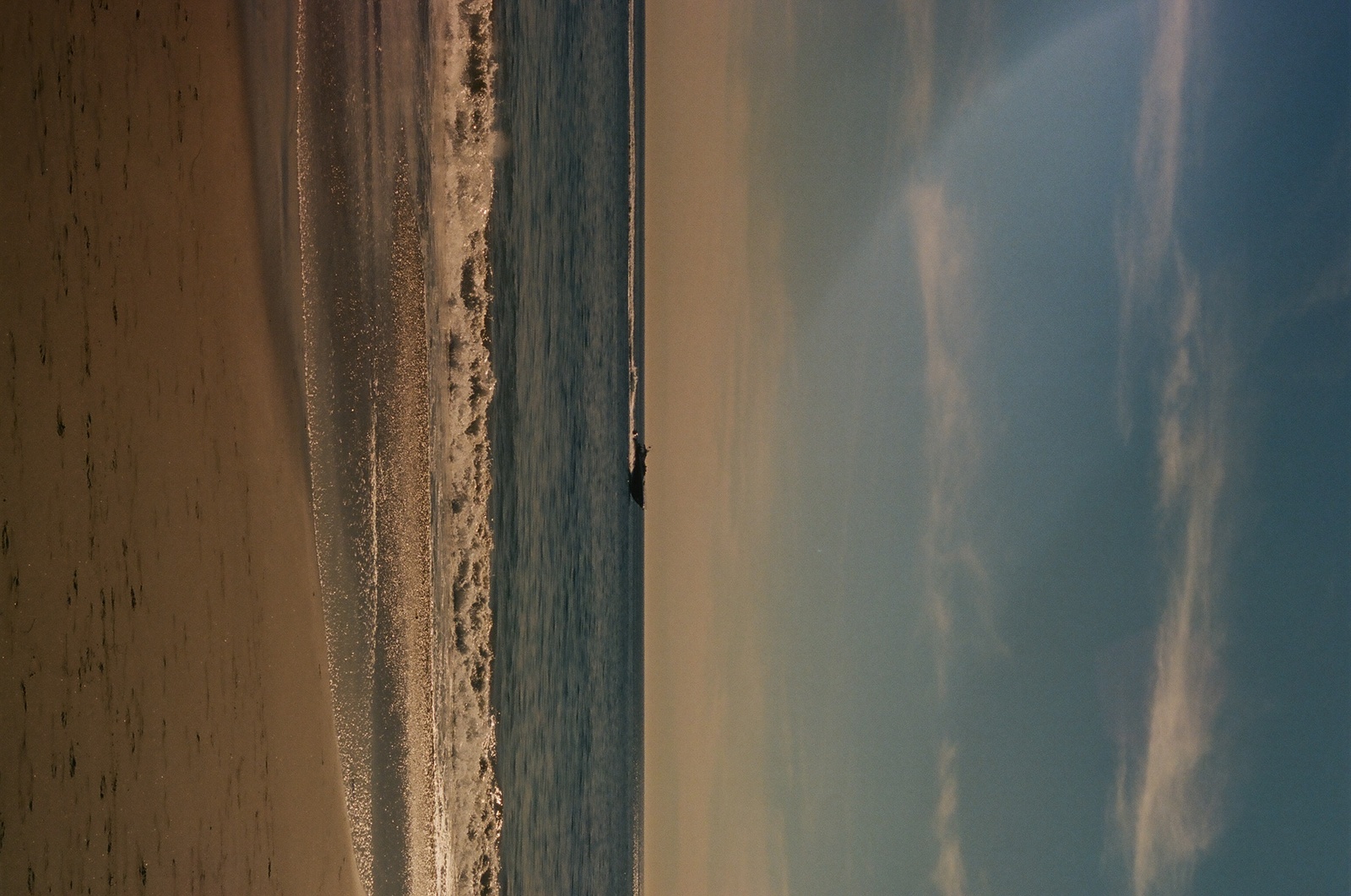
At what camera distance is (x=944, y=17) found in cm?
103

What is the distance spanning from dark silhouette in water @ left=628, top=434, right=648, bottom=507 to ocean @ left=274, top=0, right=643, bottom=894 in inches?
0.5

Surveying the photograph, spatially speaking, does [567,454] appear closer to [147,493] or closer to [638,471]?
[638,471]

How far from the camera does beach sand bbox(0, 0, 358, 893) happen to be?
0.83m

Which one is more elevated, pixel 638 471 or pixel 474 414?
pixel 474 414

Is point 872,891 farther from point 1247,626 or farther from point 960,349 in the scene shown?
point 960,349

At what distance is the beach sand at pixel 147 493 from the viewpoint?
831mm

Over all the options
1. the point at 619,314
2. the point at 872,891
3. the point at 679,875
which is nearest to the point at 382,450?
the point at 619,314

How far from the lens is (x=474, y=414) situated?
1106 mm

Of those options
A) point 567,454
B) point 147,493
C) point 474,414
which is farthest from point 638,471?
point 147,493

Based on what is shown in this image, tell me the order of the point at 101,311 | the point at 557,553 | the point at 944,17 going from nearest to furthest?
the point at 101,311, the point at 944,17, the point at 557,553

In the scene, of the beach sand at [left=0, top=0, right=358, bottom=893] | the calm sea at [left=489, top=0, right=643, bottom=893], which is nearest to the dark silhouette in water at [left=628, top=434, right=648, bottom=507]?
the calm sea at [left=489, top=0, right=643, bottom=893]

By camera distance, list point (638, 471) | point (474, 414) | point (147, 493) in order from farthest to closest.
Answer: point (638, 471), point (474, 414), point (147, 493)

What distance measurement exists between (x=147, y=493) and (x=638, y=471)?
0.60 meters

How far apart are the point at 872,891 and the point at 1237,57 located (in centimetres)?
105
